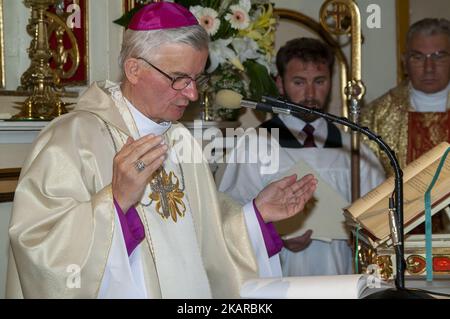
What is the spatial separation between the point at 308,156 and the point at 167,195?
2.19 metres

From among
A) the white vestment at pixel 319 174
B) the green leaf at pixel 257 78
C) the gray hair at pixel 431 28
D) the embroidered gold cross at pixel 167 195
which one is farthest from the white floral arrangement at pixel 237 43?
the embroidered gold cross at pixel 167 195

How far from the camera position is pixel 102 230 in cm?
297

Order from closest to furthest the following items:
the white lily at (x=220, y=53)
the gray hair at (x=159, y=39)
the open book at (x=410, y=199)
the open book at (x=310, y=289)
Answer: the open book at (x=310, y=289)
the gray hair at (x=159, y=39)
the open book at (x=410, y=199)
the white lily at (x=220, y=53)

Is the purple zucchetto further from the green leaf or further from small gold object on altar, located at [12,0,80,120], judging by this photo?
the green leaf

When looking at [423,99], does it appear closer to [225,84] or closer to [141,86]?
[225,84]

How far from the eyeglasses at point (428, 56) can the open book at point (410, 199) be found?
95.2 inches

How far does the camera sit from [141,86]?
3406 mm

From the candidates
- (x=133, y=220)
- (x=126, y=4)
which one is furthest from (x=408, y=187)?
(x=126, y=4)

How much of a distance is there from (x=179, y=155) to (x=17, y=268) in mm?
1014

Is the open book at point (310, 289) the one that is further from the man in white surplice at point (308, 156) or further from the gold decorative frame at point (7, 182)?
the man in white surplice at point (308, 156)

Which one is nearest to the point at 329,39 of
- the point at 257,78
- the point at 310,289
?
the point at 257,78

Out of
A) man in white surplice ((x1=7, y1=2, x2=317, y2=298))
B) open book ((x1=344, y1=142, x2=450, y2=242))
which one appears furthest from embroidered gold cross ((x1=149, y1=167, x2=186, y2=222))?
open book ((x1=344, y1=142, x2=450, y2=242))

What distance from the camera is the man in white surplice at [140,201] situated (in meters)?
2.96

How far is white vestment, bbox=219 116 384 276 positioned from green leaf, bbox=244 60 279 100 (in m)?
0.35
